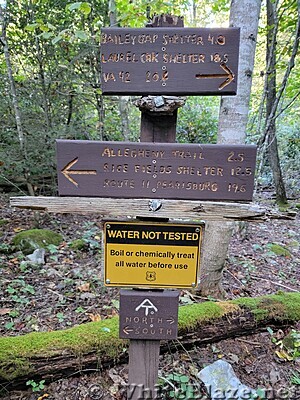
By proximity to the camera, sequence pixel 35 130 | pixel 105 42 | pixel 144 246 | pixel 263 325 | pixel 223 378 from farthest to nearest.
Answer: pixel 35 130 → pixel 263 325 → pixel 223 378 → pixel 144 246 → pixel 105 42

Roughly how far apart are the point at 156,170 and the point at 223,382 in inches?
78.0

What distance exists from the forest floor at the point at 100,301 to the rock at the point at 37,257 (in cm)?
10

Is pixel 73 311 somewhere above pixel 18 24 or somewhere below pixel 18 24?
below

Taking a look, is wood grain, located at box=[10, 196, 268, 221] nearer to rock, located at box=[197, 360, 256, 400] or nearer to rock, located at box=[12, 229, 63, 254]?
rock, located at box=[197, 360, 256, 400]

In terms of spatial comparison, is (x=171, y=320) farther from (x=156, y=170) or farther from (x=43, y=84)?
(x=43, y=84)

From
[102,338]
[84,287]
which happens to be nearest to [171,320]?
[102,338]

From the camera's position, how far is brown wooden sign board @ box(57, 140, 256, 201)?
65.8 inches

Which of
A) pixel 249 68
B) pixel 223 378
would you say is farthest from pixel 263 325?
pixel 249 68

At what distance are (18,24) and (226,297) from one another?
6.38 m

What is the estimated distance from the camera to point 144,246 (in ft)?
6.05

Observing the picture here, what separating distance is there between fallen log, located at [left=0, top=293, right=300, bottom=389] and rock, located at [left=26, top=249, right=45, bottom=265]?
6.54ft

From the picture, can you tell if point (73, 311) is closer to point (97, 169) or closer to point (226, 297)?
point (226, 297)

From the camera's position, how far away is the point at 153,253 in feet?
6.06

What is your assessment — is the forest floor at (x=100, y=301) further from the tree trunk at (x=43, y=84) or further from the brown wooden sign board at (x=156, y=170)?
the tree trunk at (x=43, y=84)
